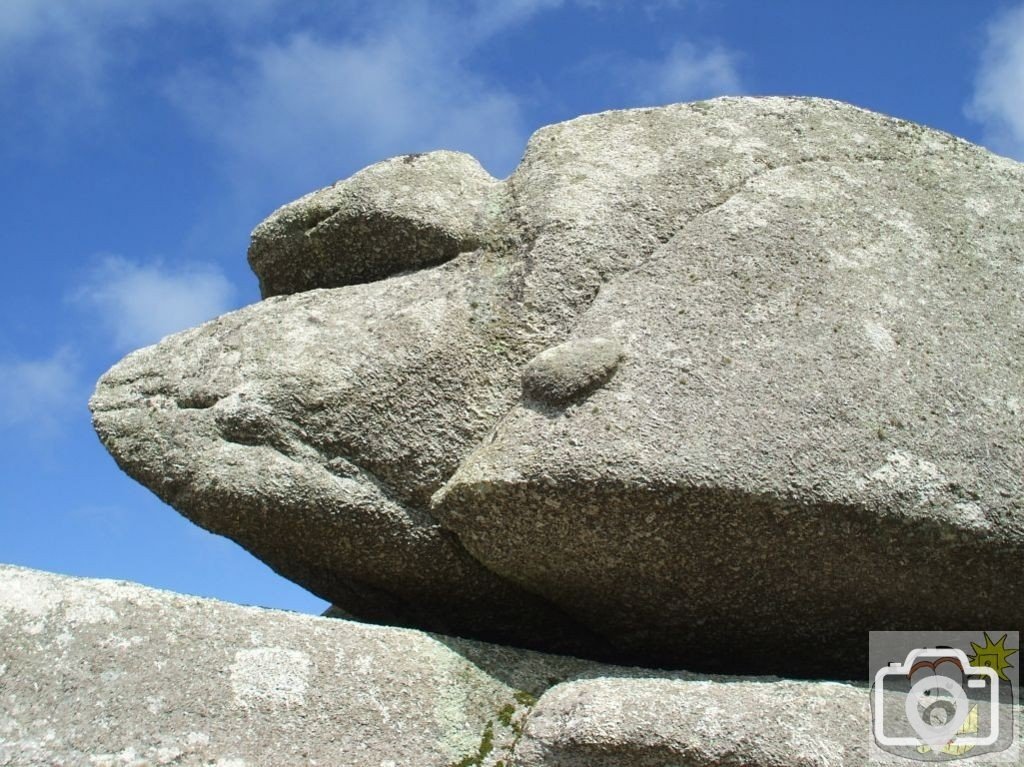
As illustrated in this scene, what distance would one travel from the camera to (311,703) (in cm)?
421

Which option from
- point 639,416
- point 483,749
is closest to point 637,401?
point 639,416

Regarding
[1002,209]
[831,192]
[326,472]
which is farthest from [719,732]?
[1002,209]

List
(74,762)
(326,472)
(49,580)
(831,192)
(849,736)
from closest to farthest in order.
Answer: (74,762), (849,736), (49,580), (326,472), (831,192)

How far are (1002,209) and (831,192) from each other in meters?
0.84

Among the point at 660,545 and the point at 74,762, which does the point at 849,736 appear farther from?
the point at 74,762

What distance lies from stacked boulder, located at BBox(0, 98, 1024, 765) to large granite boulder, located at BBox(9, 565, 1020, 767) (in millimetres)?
26

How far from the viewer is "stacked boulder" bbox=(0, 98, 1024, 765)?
174 inches

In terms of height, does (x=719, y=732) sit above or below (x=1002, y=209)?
below

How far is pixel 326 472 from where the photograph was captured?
4836mm

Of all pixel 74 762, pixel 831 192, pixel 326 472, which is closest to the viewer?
pixel 74 762

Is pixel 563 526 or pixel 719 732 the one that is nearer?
pixel 719 732

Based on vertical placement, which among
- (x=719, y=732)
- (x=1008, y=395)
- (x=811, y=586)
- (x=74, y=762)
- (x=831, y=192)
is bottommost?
(x=74, y=762)

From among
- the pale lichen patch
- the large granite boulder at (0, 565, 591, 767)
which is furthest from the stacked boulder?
the pale lichen patch

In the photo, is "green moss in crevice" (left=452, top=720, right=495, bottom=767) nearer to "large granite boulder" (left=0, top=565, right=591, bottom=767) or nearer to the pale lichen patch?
"large granite boulder" (left=0, top=565, right=591, bottom=767)
